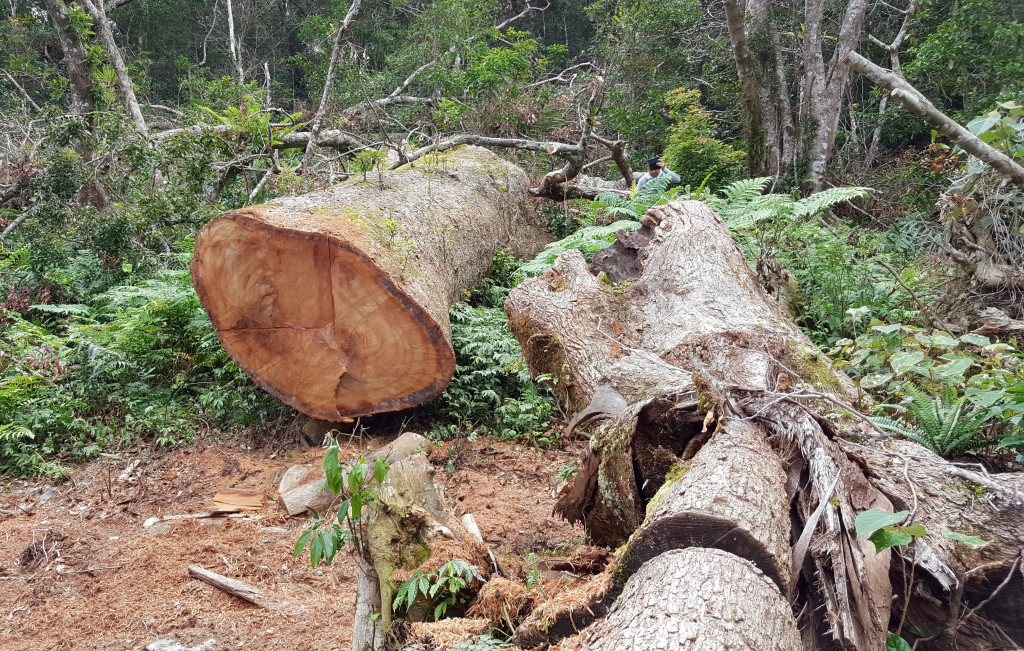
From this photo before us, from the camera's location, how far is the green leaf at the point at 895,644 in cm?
178

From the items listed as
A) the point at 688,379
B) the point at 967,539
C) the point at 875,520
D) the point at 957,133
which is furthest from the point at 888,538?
the point at 957,133

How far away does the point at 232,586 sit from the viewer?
3.34 m

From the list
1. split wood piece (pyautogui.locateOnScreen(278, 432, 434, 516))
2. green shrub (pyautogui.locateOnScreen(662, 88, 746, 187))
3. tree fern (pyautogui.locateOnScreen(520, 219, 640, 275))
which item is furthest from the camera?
green shrub (pyautogui.locateOnScreen(662, 88, 746, 187))

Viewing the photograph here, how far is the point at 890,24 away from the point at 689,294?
12956mm

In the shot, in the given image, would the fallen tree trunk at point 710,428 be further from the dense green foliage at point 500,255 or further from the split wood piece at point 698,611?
the dense green foliage at point 500,255

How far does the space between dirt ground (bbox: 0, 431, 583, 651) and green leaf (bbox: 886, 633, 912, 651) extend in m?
1.57

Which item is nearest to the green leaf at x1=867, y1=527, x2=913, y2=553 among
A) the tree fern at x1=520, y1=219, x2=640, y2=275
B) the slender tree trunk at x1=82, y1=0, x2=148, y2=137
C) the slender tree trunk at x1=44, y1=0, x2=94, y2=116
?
the tree fern at x1=520, y1=219, x2=640, y2=275

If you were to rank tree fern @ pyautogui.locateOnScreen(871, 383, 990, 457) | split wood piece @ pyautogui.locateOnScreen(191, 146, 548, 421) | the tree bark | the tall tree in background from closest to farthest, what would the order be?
tree fern @ pyautogui.locateOnScreen(871, 383, 990, 457) < the tree bark < split wood piece @ pyautogui.locateOnScreen(191, 146, 548, 421) < the tall tree in background

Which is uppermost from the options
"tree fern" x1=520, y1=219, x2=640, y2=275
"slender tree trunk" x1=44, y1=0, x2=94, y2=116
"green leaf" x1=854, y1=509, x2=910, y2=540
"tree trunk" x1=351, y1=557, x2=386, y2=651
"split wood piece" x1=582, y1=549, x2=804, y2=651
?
"slender tree trunk" x1=44, y1=0, x2=94, y2=116

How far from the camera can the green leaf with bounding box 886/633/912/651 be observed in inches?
69.9

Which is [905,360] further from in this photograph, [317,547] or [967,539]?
[317,547]

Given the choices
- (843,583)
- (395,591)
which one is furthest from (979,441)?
(395,591)

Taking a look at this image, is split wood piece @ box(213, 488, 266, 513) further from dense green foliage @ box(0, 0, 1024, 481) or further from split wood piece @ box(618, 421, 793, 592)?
split wood piece @ box(618, 421, 793, 592)

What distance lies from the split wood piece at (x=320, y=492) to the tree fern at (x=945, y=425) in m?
2.61
